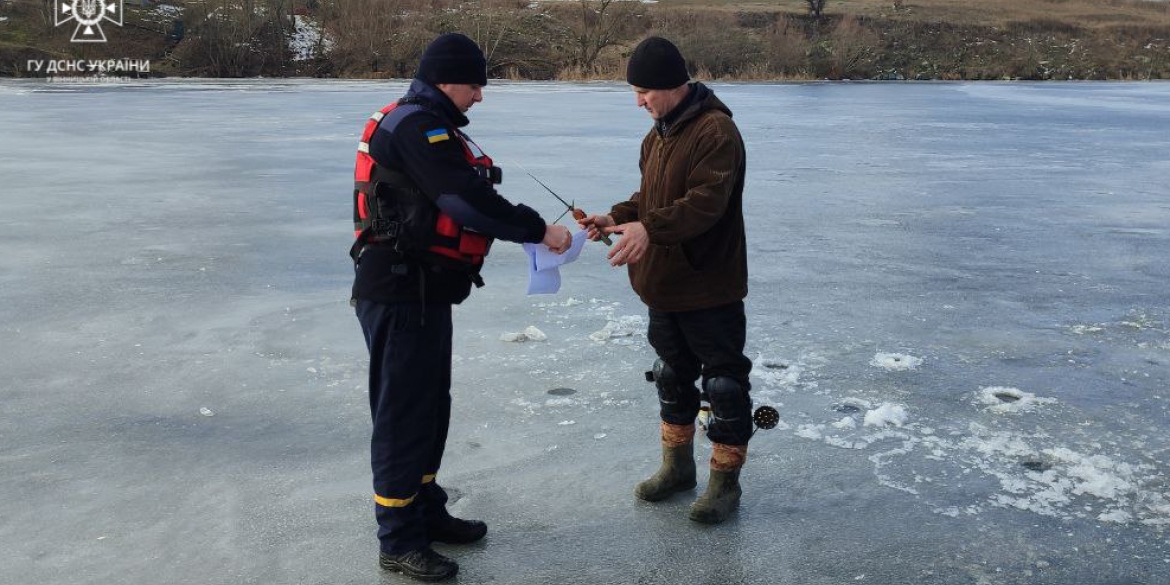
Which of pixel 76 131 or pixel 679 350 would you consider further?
pixel 76 131

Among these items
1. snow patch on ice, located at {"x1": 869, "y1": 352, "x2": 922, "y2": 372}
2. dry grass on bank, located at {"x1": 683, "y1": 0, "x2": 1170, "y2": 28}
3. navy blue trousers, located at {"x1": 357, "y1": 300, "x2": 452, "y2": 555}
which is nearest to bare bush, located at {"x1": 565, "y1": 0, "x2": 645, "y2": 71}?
dry grass on bank, located at {"x1": 683, "y1": 0, "x2": 1170, "y2": 28}

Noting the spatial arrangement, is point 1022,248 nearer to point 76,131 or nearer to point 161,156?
point 161,156

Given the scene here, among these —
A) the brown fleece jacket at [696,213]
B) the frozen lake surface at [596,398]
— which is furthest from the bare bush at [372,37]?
the brown fleece jacket at [696,213]

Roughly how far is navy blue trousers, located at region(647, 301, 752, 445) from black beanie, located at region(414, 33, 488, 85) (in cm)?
115

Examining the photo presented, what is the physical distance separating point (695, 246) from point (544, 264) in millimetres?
538

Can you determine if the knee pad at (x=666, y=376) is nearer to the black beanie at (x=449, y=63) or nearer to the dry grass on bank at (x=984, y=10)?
the black beanie at (x=449, y=63)

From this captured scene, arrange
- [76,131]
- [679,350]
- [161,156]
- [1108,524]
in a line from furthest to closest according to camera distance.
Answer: [76,131], [161,156], [679,350], [1108,524]

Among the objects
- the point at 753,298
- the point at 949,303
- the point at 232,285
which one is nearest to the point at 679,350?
the point at 753,298

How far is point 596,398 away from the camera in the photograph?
17.0 feet

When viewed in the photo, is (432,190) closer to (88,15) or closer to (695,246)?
(695,246)

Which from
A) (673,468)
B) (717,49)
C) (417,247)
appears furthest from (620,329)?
(717,49)

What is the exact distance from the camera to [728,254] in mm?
3955

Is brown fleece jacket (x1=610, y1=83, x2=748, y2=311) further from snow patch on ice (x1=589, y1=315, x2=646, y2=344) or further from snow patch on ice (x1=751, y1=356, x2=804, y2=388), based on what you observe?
snow patch on ice (x1=589, y1=315, x2=646, y2=344)

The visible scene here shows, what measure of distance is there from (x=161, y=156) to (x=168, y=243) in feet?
19.9
